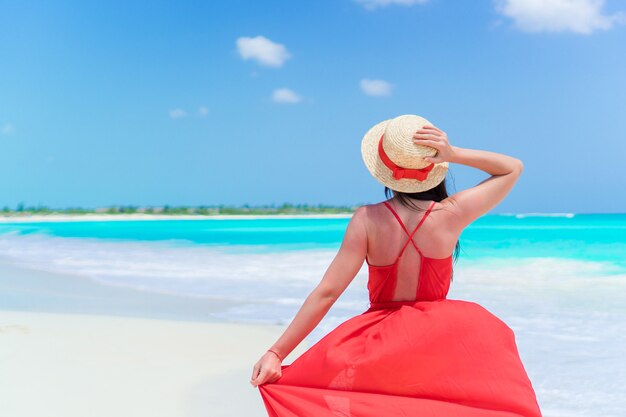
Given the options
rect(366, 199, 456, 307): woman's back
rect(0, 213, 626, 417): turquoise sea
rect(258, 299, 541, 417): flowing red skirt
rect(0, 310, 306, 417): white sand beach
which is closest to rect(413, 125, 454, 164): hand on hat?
rect(366, 199, 456, 307): woman's back

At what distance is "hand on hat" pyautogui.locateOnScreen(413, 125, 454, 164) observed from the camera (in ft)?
5.72

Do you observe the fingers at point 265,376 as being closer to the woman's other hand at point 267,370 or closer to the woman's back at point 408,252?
the woman's other hand at point 267,370

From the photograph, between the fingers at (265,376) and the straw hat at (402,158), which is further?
the fingers at (265,376)

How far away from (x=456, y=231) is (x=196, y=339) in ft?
11.0

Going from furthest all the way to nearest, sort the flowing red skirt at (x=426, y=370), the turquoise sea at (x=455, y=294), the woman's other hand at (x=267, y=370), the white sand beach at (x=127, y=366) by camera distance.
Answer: the turquoise sea at (x=455, y=294)
the white sand beach at (x=127, y=366)
the woman's other hand at (x=267, y=370)
the flowing red skirt at (x=426, y=370)

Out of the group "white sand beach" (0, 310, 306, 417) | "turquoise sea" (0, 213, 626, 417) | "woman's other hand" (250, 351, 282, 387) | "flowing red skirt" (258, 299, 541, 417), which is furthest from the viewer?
"turquoise sea" (0, 213, 626, 417)

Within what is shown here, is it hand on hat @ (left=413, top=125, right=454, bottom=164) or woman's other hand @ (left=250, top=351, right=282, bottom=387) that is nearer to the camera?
hand on hat @ (left=413, top=125, right=454, bottom=164)

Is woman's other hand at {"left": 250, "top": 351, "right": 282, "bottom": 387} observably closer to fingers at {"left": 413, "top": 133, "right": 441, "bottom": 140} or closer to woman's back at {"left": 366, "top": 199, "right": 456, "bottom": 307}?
woman's back at {"left": 366, "top": 199, "right": 456, "bottom": 307}

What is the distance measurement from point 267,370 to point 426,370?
18.2 inches

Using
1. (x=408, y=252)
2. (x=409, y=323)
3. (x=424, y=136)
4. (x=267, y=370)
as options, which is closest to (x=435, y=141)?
(x=424, y=136)

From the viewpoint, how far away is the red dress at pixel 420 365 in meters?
1.73

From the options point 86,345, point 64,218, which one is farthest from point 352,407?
point 64,218

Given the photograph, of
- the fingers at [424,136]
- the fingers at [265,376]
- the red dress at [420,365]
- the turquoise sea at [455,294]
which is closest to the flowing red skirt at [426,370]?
the red dress at [420,365]

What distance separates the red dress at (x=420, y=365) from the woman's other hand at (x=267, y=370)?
3.3 inches
